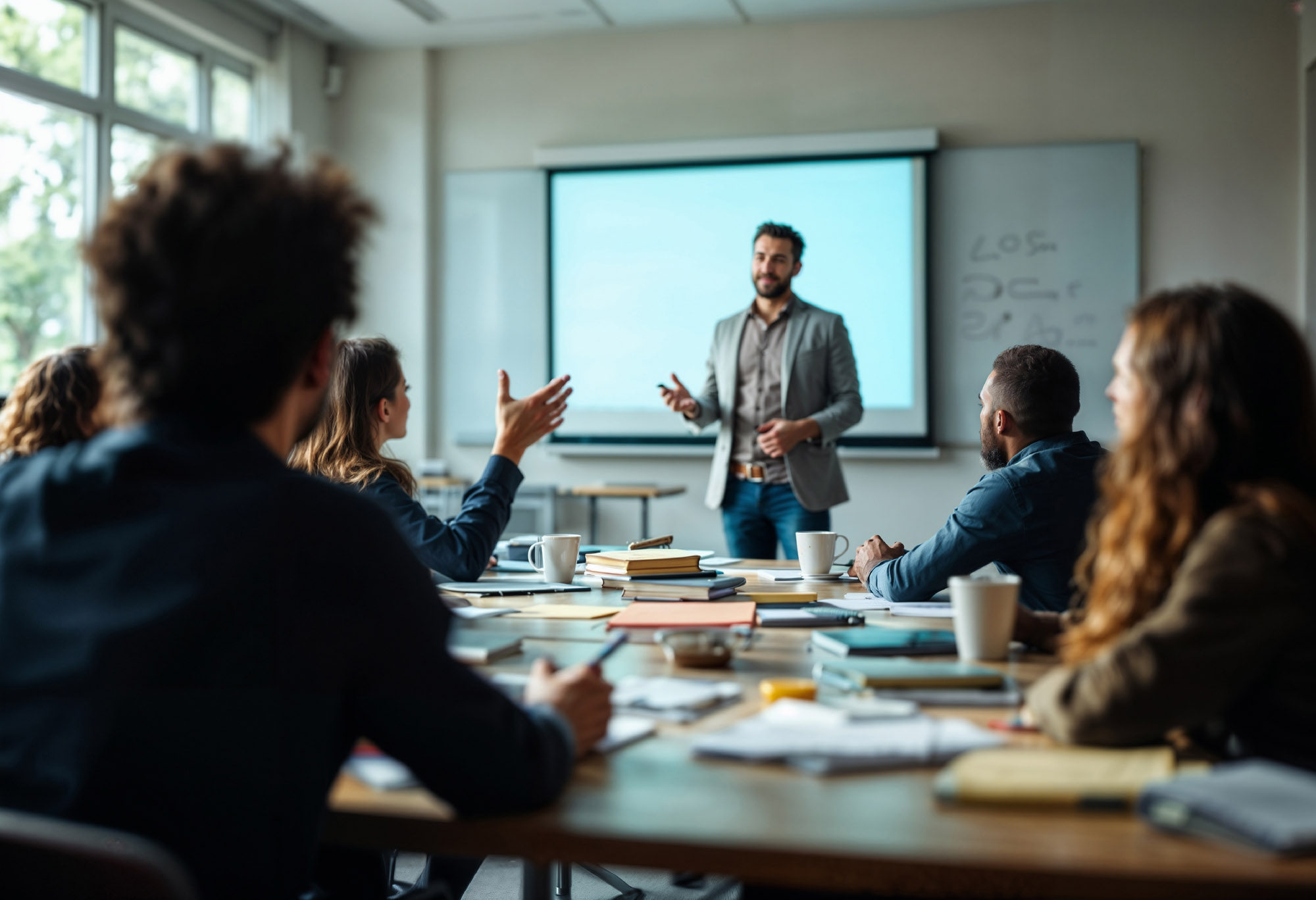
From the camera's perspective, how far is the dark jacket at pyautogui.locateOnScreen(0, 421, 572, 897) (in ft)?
2.67

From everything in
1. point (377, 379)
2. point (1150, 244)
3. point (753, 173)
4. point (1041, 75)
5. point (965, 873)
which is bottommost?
point (965, 873)

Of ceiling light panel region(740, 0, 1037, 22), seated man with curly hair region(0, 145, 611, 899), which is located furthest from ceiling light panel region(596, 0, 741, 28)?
seated man with curly hair region(0, 145, 611, 899)

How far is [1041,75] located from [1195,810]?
4577mm

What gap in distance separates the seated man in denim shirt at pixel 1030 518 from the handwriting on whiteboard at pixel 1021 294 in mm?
2830

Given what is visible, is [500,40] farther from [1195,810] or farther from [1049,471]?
[1195,810]

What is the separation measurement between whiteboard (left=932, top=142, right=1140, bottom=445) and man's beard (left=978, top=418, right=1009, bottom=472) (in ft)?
8.78

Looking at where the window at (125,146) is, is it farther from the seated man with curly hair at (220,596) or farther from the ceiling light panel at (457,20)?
the seated man with curly hair at (220,596)

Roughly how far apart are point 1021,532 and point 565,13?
387 cm

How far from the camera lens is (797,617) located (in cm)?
172

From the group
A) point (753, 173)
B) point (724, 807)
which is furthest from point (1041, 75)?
point (724, 807)

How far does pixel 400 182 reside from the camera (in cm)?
547

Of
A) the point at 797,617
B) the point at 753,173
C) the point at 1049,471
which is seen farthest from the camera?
the point at 753,173

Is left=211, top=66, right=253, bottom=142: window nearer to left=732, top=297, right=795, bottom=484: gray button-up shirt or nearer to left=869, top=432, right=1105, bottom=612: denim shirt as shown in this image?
left=732, top=297, right=795, bottom=484: gray button-up shirt

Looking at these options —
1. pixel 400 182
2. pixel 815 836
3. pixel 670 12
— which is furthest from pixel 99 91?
pixel 815 836
